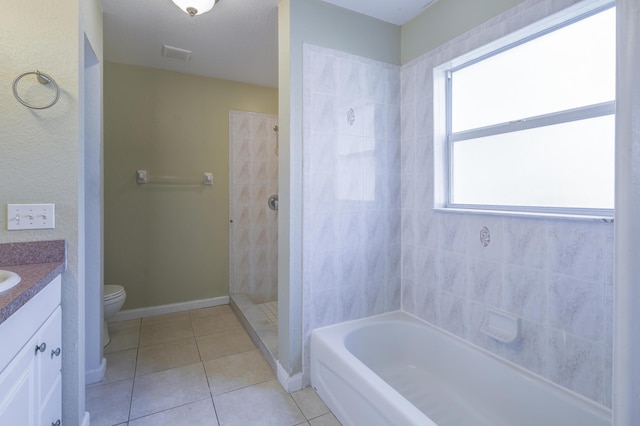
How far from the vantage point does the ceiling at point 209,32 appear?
6.84 ft

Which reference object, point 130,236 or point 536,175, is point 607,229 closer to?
point 536,175

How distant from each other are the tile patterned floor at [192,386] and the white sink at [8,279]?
101cm

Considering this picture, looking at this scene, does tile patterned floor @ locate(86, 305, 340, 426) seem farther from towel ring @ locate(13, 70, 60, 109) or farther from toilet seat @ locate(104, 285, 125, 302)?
towel ring @ locate(13, 70, 60, 109)

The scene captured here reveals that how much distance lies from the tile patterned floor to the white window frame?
1.53m

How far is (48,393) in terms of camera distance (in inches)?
48.3

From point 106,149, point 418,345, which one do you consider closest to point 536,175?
point 418,345

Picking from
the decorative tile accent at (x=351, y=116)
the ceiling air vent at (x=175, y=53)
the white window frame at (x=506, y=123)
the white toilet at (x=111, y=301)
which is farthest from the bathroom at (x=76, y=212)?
the white toilet at (x=111, y=301)

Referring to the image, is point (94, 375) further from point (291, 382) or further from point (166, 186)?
point (166, 186)

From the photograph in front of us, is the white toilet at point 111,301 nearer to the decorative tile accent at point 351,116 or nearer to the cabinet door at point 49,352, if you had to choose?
the cabinet door at point 49,352

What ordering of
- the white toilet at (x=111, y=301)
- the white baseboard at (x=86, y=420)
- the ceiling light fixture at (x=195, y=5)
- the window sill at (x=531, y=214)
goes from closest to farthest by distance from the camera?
the window sill at (x=531, y=214), the white baseboard at (x=86, y=420), the ceiling light fixture at (x=195, y=5), the white toilet at (x=111, y=301)

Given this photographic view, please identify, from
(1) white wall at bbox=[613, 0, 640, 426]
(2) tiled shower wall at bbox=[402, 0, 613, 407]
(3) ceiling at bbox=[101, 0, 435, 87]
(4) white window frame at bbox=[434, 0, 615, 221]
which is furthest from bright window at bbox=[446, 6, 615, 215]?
(1) white wall at bbox=[613, 0, 640, 426]

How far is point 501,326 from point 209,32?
9.38 ft

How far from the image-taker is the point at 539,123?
5.18ft

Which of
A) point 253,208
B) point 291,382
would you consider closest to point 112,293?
point 253,208
